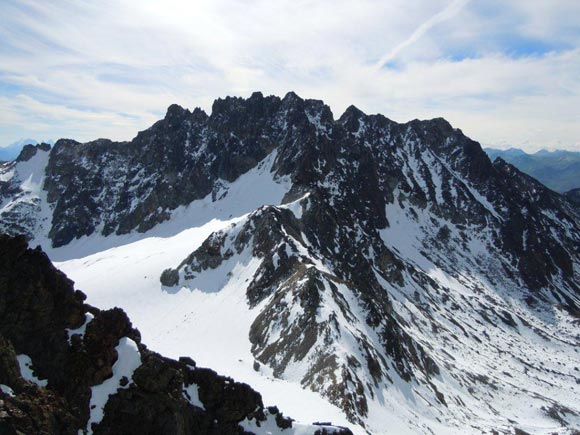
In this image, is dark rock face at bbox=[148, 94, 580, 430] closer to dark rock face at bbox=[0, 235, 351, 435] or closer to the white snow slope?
the white snow slope

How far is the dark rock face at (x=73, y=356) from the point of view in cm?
2481

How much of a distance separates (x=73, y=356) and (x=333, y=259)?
76.0 metres

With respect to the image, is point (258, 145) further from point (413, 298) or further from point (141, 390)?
point (141, 390)

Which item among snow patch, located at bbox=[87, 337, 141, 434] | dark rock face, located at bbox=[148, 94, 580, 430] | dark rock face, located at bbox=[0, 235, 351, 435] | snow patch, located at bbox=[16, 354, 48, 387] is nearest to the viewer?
snow patch, located at bbox=[16, 354, 48, 387]

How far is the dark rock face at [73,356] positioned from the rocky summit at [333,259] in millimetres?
1580

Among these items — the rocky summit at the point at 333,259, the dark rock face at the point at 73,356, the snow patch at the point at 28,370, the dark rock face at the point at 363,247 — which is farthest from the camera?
the rocky summit at the point at 333,259

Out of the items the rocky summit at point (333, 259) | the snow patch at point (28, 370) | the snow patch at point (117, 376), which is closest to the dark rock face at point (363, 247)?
the rocky summit at point (333, 259)

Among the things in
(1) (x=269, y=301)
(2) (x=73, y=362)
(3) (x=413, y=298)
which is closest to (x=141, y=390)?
(2) (x=73, y=362)

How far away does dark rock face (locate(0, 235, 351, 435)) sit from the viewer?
2481 cm

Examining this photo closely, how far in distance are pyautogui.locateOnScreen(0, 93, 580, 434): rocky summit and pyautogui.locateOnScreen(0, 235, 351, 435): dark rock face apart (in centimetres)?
158

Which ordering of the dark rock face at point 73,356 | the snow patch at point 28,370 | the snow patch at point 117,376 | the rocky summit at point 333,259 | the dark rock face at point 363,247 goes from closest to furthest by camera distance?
the snow patch at point 28,370 → the dark rock face at point 73,356 → the snow patch at point 117,376 → the dark rock face at point 363,247 → the rocky summit at point 333,259

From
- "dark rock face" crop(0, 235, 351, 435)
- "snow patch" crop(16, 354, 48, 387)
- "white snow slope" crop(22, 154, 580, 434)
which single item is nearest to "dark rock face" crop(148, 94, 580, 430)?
"white snow slope" crop(22, 154, 580, 434)

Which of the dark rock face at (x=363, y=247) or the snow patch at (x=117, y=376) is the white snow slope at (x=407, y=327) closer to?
the dark rock face at (x=363, y=247)

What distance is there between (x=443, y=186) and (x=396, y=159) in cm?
2308
